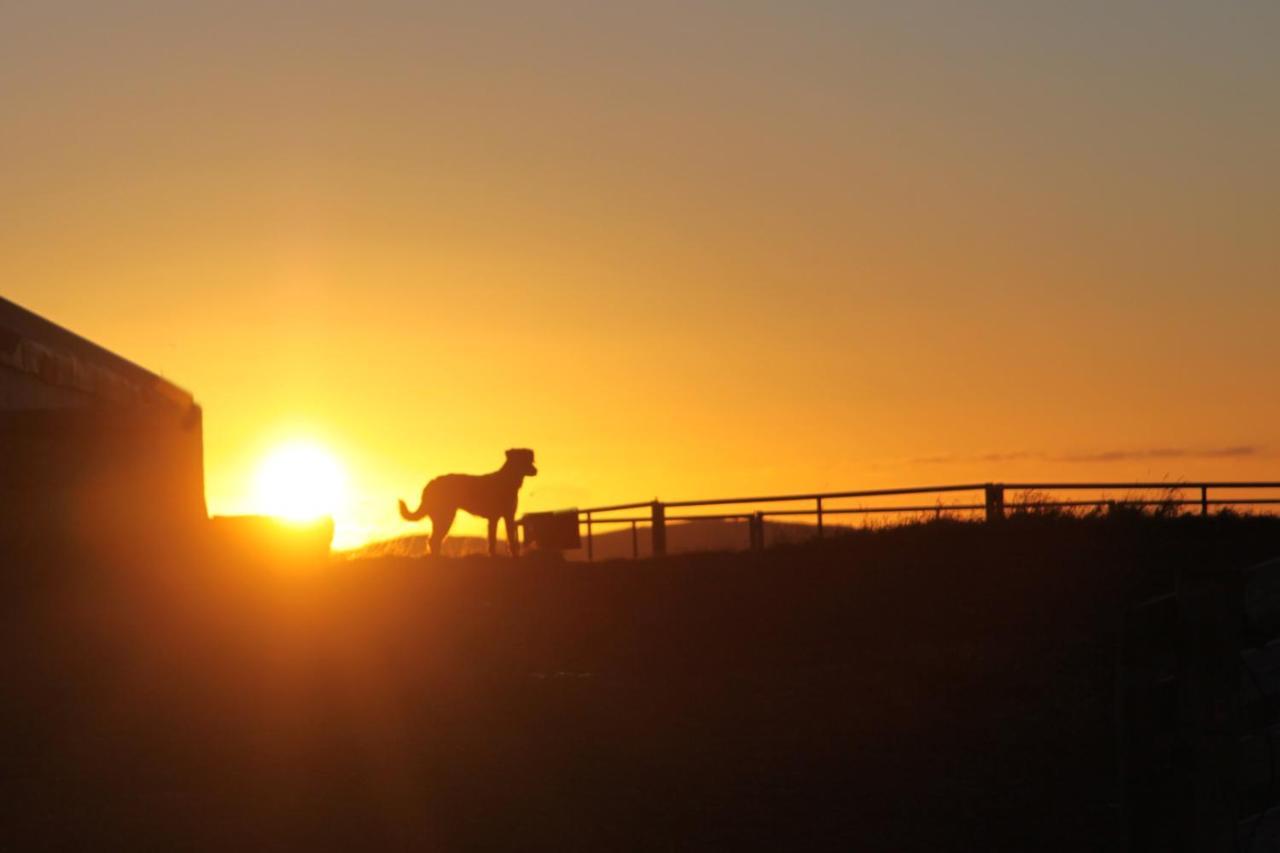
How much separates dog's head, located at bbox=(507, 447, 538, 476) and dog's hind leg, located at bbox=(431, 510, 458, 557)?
163cm

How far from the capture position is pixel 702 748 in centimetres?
1232

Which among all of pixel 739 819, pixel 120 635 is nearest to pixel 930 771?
pixel 739 819

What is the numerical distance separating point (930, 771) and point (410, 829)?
4.03 meters

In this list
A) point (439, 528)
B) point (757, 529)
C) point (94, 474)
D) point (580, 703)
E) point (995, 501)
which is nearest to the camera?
point (580, 703)

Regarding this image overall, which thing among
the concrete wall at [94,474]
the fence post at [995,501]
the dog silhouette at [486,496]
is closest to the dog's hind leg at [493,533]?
the dog silhouette at [486,496]

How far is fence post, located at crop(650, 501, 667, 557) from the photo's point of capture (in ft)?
102

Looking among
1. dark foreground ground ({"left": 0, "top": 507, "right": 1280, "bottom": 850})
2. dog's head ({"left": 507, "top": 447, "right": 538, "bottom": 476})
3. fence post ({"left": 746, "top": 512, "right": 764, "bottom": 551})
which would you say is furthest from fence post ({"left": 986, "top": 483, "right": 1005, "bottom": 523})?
dog's head ({"left": 507, "top": 447, "right": 538, "bottom": 476})

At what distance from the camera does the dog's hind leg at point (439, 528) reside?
30734mm

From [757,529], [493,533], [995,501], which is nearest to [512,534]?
[493,533]

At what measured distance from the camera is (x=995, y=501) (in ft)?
90.6

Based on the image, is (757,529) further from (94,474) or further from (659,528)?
(94,474)

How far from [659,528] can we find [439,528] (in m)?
4.00

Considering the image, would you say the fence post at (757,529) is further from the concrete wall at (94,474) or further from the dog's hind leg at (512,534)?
the concrete wall at (94,474)

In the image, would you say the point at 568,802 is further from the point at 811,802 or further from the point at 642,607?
the point at 642,607
